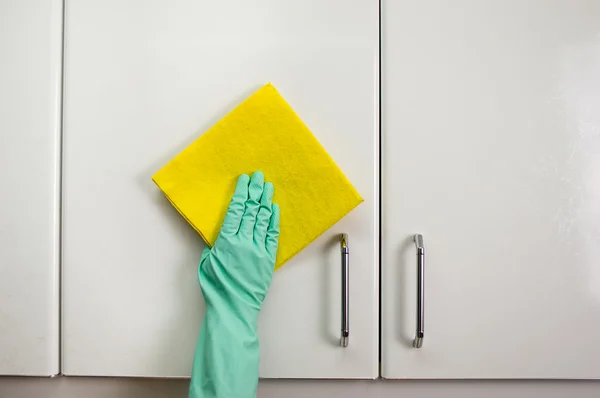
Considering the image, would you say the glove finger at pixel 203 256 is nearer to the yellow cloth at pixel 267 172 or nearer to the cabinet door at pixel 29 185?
the yellow cloth at pixel 267 172

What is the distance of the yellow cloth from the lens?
2.05ft

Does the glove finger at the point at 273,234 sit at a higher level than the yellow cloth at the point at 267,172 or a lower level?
lower

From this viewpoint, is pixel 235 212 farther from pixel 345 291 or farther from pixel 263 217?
pixel 345 291

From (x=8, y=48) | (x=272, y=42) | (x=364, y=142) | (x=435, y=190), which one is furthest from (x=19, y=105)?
(x=435, y=190)

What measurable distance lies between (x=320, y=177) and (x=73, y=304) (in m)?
0.39

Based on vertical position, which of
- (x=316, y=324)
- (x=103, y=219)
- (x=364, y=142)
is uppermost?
(x=364, y=142)

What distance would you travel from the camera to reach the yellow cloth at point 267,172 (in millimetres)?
625

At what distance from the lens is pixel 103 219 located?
2.15 ft

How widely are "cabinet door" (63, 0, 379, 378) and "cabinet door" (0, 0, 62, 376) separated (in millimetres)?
21

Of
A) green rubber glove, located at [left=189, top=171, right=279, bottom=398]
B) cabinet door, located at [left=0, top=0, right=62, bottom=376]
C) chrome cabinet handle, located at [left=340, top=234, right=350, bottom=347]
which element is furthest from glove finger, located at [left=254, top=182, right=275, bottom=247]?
cabinet door, located at [left=0, top=0, right=62, bottom=376]

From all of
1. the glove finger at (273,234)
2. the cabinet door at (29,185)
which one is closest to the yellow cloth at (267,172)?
the glove finger at (273,234)

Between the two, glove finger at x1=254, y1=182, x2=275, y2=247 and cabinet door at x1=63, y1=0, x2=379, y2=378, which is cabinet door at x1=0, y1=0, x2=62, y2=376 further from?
glove finger at x1=254, y1=182, x2=275, y2=247

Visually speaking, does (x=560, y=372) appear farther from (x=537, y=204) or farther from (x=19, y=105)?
(x=19, y=105)

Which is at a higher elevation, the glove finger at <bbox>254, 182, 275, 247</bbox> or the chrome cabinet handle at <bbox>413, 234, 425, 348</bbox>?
the glove finger at <bbox>254, 182, 275, 247</bbox>
